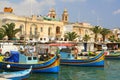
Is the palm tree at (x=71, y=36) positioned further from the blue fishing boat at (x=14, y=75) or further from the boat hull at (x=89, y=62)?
the blue fishing boat at (x=14, y=75)

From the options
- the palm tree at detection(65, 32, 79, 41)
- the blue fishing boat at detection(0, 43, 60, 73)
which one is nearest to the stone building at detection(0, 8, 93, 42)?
the palm tree at detection(65, 32, 79, 41)

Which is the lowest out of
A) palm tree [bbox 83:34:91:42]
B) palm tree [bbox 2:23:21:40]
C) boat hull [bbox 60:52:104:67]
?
boat hull [bbox 60:52:104:67]

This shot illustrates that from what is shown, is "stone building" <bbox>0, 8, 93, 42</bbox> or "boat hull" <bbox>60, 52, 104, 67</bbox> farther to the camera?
"stone building" <bbox>0, 8, 93, 42</bbox>

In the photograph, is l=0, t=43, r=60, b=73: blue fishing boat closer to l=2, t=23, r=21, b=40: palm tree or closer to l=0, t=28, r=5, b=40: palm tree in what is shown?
l=0, t=28, r=5, b=40: palm tree

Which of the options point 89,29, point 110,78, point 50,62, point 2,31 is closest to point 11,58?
point 50,62

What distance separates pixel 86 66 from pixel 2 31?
22427 millimetres

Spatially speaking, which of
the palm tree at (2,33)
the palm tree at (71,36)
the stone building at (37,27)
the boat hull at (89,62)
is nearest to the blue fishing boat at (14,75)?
the boat hull at (89,62)

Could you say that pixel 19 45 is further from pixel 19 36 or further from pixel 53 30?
pixel 53 30

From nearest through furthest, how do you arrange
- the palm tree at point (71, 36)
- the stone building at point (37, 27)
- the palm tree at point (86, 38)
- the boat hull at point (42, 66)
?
the boat hull at point (42, 66)
the stone building at point (37, 27)
the palm tree at point (71, 36)
the palm tree at point (86, 38)

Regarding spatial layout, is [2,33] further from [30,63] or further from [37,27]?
[30,63]

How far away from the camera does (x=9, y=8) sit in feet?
216

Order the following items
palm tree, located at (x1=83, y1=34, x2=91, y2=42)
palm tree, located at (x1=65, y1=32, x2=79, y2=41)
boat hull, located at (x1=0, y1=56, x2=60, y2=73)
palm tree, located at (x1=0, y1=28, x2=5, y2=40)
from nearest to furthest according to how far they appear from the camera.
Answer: boat hull, located at (x1=0, y1=56, x2=60, y2=73)
palm tree, located at (x1=0, y1=28, x2=5, y2=40)
palm tree, located at (x1=65, y1=32, x2=79, y2=41)
palm tree, located at (x1=83, y1=34, x2=91, y2=42)

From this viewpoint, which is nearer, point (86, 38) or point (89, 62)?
point (89, 62)

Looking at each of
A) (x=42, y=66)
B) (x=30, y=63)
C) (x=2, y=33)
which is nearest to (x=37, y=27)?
(x=2, y=33)
